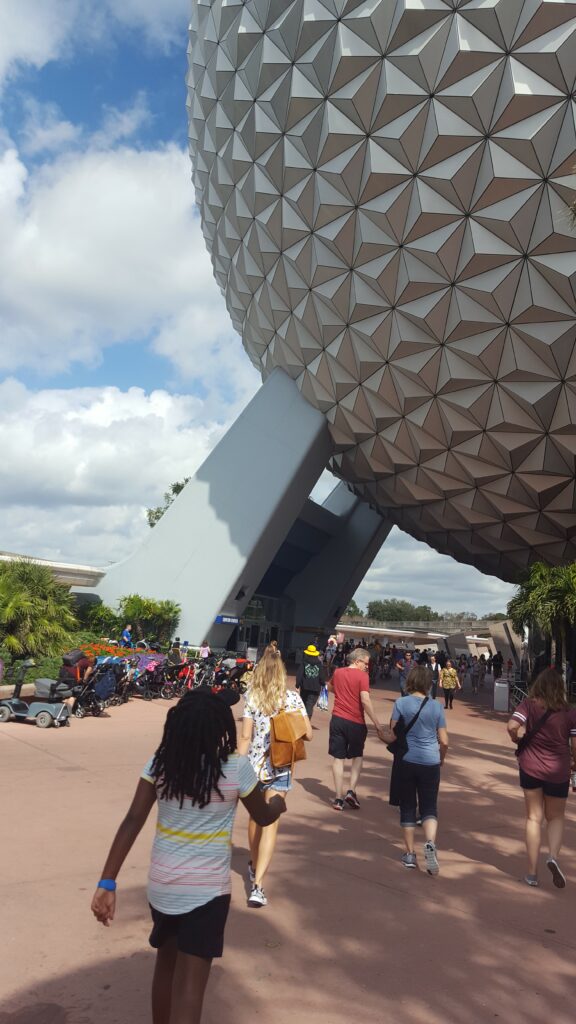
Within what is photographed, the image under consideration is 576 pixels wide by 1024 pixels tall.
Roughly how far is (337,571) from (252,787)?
32.9m

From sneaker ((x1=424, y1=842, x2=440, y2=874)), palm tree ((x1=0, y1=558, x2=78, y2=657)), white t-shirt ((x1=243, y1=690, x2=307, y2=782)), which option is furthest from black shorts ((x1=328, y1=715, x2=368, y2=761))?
palm tree ((x1=0, y1=558, x2=78, y2=657))

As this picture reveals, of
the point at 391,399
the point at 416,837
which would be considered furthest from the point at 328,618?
the point at 416,837

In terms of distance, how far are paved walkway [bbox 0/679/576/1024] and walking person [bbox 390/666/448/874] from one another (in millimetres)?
286

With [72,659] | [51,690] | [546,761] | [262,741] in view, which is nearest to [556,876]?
[546,761]

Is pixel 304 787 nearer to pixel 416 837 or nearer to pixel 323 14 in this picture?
pixel 416 837

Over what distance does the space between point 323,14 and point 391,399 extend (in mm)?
9717

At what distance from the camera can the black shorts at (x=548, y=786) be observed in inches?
196

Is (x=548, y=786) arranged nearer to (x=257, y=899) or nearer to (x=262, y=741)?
(x=262, y=741)

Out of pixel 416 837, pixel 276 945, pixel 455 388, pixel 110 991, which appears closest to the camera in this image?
pixel 110 991

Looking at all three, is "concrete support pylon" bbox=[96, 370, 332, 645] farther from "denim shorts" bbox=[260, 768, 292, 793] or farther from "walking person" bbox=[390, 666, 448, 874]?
"denim shorts" bbox=[260, 768, 292, 793]

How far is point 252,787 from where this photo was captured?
2568 mm

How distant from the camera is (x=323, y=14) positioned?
52.7 ft

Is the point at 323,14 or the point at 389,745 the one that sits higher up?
the point at 323,14

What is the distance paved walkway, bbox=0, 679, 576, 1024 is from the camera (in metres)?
2.99
